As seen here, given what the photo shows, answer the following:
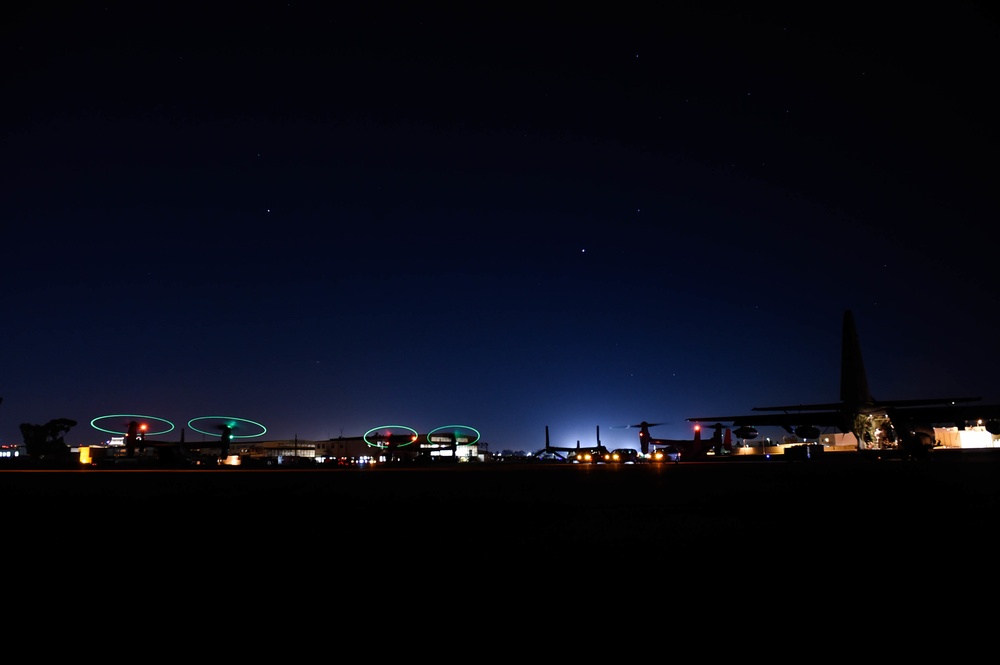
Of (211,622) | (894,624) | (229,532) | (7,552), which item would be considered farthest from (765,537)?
(7,552)

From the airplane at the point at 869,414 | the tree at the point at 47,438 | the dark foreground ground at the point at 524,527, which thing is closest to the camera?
the dark foreground ground at the point at 524,527

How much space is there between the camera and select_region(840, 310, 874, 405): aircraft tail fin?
4753 cm

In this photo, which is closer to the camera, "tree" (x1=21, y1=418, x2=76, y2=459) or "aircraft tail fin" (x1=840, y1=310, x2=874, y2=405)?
"aircraft tail fin" (x1=840, y1=310, x2=874, y2=405)

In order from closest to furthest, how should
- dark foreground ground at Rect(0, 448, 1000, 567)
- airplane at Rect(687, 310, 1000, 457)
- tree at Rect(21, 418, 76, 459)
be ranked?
dark foreground ground at Rect(0, 448, 1000, 567) < airplane at Rect(687, 310, 1000, 457) < tree at Rect(21, 418, 76, 459)

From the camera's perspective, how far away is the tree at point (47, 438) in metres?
58.9

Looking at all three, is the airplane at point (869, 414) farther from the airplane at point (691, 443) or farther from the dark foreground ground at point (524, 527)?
the dark foreground ground at point (524, 527)

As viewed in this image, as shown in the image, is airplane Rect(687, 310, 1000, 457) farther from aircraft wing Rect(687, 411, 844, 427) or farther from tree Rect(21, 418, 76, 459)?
tree Rect(21, 418, 76, 459)

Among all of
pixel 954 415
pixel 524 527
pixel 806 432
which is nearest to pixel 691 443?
pixel 806 432

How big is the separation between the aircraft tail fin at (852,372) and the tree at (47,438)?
69.8m

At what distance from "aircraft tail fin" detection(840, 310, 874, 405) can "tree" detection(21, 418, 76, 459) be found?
69764 mm

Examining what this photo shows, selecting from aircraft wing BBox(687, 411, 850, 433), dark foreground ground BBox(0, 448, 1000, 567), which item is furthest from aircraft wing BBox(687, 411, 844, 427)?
dark foreground ground BBox(0, 448, 1000, 567)

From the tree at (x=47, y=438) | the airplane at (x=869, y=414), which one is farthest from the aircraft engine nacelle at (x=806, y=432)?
the tree at (x=47, y=438)

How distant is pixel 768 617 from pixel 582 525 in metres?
3.02

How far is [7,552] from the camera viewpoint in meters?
4.32
